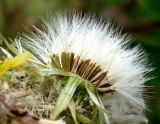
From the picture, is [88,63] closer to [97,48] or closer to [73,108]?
[97,48]

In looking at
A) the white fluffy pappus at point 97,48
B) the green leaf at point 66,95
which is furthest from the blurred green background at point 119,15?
the green leaf at point 66,95

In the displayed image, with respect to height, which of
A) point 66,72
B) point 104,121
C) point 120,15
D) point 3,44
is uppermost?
point 120,15

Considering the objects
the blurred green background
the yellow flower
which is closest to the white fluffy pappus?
the yellow flower

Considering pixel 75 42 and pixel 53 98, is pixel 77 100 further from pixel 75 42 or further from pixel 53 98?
pixel 75 42

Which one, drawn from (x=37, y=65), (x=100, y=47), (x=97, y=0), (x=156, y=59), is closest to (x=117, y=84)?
(x=100, y=47)

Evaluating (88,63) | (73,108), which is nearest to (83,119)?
(73,108)
